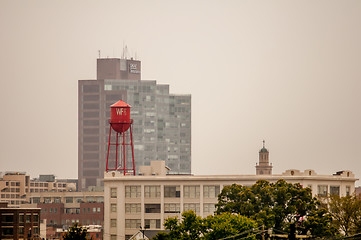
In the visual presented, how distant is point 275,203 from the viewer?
550 feet

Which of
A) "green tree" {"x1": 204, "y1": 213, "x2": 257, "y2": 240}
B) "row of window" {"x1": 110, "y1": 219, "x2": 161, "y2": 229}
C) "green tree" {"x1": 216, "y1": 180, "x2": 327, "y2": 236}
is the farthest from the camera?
"row of window" {"x1": 110, "y1": 219, "x2": 161, "y2": 229}

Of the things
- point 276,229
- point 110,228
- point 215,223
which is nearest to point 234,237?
point 215,223

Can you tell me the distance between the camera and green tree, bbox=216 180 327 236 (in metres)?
163

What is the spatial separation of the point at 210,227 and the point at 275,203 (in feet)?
74.9

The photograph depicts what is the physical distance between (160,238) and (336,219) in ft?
103

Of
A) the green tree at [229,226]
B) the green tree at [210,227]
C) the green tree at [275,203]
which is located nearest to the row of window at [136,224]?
the green tree at [275,203]

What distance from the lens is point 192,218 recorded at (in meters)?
149

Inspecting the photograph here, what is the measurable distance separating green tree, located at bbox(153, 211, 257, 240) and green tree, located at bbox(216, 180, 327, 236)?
13056 millimetres

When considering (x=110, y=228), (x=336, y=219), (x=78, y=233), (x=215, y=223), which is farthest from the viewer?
(x=110, y=228)

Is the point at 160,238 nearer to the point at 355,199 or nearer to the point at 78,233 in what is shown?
the point at 78,233

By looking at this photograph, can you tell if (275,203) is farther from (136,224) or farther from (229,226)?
(136,224)

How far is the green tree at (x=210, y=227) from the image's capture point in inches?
5694

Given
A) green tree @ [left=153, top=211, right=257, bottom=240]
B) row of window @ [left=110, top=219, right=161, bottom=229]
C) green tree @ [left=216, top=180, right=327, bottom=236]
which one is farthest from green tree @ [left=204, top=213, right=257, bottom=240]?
row of window @ [left=110, top=219, right=161, bottom=229]

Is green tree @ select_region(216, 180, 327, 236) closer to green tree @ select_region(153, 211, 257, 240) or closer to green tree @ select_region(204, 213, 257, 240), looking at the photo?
green tree @ select_region(204, 213, 257, 240)
